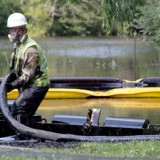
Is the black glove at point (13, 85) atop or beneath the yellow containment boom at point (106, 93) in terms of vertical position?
atop

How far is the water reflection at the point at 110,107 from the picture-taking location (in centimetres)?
1540

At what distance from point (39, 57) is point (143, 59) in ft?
89.0

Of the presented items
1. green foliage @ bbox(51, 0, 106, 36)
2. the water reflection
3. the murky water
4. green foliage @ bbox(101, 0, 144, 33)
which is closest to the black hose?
green foliage @ bbox(101, 0, 144, 33)

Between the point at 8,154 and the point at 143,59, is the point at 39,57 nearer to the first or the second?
the point at 8,154

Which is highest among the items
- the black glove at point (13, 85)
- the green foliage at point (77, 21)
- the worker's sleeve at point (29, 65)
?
the worker's sleeve at point (29, 65)

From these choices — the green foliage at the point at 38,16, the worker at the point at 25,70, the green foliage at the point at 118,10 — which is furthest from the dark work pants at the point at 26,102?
the green foliage at the point at 38,16

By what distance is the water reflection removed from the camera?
15.4 m

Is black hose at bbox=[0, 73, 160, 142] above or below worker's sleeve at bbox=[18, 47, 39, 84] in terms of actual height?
below

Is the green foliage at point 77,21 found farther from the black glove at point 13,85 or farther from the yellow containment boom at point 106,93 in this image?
the black glove at point 13,85

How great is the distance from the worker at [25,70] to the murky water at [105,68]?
177 inches

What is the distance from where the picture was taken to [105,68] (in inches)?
1210

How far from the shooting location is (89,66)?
1259 inches

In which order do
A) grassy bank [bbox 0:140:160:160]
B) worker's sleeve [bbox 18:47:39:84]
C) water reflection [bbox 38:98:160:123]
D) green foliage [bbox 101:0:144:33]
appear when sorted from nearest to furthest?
1. grassy bank [bbox 0:140:160:160]
2. worker's sleeve [bbox 18:47:39:84]
3. green foliage [bbox 101:0:144:33]
4. water reflection [bbox 38:98:160:123]

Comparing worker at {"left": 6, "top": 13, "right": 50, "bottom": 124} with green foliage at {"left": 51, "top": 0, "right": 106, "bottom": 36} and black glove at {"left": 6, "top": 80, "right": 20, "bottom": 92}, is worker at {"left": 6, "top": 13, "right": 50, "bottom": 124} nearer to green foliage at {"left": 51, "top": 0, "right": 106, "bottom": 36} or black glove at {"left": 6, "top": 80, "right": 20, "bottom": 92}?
black glove at {"left": 6, "top": 80, "right": 20, "bottom": 92}
